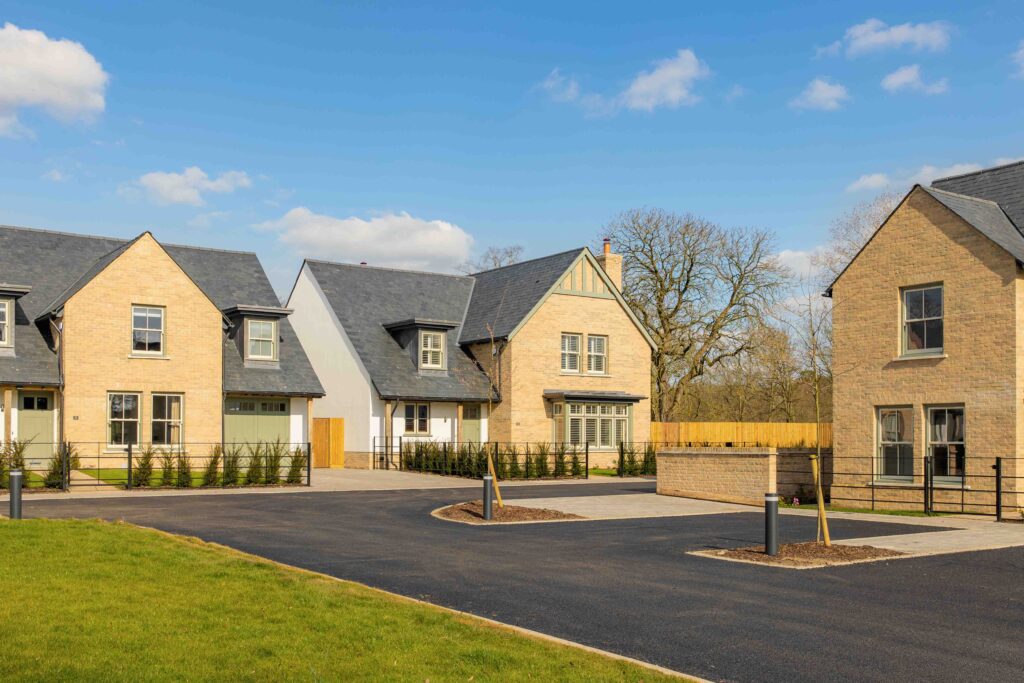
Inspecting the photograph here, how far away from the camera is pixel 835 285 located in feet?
91.9

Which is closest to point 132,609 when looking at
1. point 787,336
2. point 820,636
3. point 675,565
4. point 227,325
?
point 820,636

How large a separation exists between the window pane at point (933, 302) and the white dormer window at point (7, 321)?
27.9 m

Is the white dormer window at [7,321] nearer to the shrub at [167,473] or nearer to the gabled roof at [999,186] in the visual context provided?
the shrub at [167,473]

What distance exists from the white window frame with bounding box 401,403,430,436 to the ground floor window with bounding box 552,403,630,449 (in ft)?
17.5

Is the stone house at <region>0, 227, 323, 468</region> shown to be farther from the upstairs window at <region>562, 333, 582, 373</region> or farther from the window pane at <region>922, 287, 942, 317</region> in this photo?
the window pane at <region>922, 287, 942, 317</region>

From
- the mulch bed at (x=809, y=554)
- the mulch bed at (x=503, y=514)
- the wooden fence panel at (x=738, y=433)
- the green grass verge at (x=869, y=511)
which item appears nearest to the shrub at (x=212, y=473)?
the mulch bed at (x=503, y=514)

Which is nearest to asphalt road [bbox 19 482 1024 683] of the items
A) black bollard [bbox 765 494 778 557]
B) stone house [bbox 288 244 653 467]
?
black bollard [bbox 765 494 778 557]

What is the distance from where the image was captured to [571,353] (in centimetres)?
4494

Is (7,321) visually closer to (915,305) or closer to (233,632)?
(915,305)

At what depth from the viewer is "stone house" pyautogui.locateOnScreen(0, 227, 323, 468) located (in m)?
34.1

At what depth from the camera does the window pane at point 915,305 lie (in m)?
26.0

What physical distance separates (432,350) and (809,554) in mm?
29058

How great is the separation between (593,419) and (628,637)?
34733 millimetres

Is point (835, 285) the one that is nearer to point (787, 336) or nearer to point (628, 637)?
point (628, 637)
